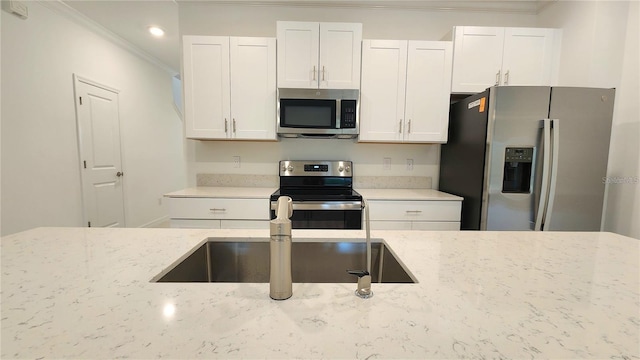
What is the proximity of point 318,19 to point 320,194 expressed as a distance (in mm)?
1745

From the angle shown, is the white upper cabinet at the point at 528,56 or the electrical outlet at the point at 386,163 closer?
the white upper cabinet at the point at 528,56

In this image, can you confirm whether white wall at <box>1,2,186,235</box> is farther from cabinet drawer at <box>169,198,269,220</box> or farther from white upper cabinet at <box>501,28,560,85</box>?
white upper cabinet at <box>501,28,560,85</box>

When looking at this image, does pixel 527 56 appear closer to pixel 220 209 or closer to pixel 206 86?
pixel 206 86

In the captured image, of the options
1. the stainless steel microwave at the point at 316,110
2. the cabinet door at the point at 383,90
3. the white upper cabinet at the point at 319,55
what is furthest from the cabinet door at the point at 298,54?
the cabinet door at the point at 383,90

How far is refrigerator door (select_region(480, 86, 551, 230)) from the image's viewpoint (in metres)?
1.85

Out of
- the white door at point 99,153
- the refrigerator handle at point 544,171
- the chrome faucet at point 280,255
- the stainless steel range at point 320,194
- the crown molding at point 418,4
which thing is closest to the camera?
the chrome faucet at point 280,255

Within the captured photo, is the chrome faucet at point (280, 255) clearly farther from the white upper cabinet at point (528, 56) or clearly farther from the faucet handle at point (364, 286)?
the white upper cabinet at point (528, 56)

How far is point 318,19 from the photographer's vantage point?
2557 mm

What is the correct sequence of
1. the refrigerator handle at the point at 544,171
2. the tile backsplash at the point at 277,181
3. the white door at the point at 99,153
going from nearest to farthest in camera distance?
the refrigerator handle at the point at 544,171 < the tile backsplash at the point at 277,181 < the white door at the point at 99,153

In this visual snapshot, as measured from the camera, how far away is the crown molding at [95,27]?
2561 millimetres

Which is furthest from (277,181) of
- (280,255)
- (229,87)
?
(280,255)

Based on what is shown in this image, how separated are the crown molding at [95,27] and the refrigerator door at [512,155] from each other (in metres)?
4.08

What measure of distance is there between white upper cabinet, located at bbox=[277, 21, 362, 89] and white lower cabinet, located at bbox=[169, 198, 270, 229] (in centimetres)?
107

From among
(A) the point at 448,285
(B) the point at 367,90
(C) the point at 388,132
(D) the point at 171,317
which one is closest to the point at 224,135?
(B) the point at 367,90
